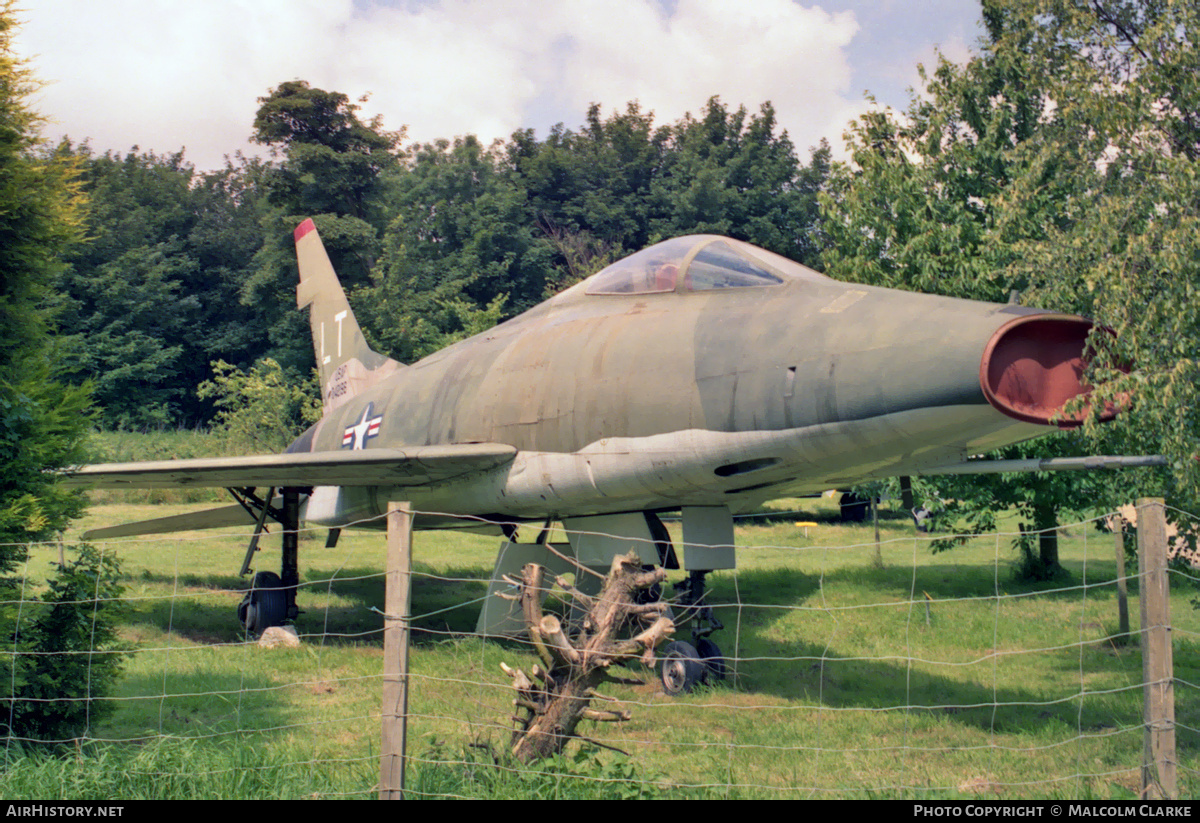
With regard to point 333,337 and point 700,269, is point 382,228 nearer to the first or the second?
point 333,337

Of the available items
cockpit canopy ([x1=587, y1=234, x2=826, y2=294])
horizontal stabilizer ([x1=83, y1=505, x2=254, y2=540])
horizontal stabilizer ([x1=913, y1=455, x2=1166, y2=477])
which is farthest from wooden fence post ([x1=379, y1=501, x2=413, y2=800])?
horizontal stabilizer ([x1=83, y1=505, x2=254, y2=540])

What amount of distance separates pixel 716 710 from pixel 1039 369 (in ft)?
11.0

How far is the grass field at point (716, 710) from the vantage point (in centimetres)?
454

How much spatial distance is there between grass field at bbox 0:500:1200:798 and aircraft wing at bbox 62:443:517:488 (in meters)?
1.01

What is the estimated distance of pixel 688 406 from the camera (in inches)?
245

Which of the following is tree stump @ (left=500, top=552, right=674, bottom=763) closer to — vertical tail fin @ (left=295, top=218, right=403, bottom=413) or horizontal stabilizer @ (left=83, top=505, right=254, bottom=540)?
vertical tail fin @ (left=295, top=218, right=403, bottom=413)

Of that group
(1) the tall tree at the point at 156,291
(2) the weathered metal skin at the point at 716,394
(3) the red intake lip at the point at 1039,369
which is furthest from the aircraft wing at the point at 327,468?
(1) the tall tree at the point at 156,291

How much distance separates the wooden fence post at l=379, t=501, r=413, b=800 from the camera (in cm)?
409

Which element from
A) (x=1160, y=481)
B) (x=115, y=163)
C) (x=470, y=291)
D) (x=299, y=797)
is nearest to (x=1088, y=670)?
(x=1160, y=481)

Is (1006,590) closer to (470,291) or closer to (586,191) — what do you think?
(470,291)

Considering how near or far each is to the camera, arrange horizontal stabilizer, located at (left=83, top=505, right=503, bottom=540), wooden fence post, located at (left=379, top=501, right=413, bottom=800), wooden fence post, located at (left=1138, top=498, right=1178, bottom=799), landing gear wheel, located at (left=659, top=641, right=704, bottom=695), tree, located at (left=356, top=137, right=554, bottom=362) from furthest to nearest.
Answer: tree, located at (left=356, top=137, right=554, bottom=362) < horizontal stabilizer, located at (left=83, top=505, right=503, bottom=540) < landing gear wheel, located at (left=659, top=641, right=704, bottom=695) < wooden fence post, located at (left=1138, top=498, right=1178, bottom=799) < wooden fence post, located at (left=379, top=501, right=413, bottom=800)

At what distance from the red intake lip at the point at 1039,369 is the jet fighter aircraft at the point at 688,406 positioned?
1 cm

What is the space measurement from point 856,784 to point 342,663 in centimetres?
523

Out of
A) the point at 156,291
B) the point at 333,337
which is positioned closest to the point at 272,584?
the point at 333,337
